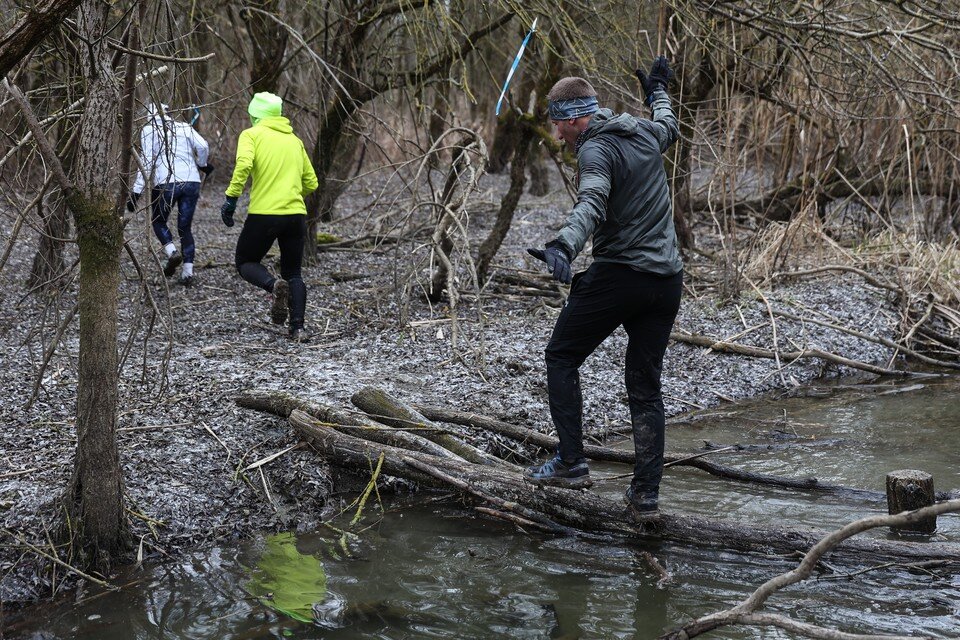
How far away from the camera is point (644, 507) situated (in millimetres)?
4602

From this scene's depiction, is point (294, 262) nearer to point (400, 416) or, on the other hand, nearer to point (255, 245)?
point (255, 245)

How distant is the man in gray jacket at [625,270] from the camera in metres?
4.28

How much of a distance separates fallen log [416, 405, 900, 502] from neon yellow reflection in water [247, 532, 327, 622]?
158 centimetres

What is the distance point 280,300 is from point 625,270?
15.2 feet

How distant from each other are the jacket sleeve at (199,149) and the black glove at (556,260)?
6.59 meters

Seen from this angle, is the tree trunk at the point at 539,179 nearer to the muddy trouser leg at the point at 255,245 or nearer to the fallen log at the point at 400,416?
the muddy trouser leg at the point at 255,245

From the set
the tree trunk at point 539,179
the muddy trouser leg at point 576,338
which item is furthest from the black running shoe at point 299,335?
the tree trunk at point 539,179

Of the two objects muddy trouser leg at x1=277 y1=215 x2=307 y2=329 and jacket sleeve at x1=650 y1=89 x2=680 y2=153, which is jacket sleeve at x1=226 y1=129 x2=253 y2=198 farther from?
jacket sleeve at x1=650 y1=89 x2=680 y2=153

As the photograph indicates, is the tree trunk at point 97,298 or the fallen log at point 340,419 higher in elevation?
the tree trunk at point 97,298

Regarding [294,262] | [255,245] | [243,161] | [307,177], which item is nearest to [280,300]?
[294,262]

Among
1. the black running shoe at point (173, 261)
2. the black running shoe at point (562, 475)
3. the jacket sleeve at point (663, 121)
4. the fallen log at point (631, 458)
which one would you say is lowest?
the fallen log at point (631, 458)

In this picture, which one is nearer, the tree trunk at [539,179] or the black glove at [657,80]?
the black glove at [657,80]

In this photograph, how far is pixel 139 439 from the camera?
552 centimetres

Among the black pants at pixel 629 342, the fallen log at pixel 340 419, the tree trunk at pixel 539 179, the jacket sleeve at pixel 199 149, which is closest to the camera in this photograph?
the black pants at pixel 629 342
